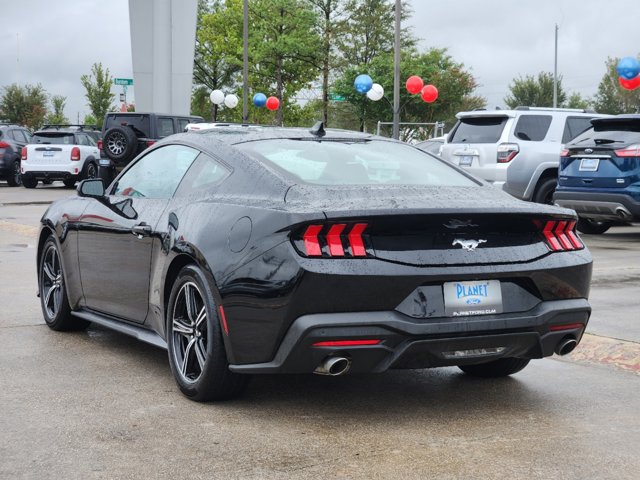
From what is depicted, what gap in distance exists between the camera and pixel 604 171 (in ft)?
46.8

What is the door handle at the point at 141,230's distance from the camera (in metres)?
5.84

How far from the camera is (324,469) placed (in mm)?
4102

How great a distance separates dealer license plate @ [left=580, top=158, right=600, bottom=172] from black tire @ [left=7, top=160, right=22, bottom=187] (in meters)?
21.4

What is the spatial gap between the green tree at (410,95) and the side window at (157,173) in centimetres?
5175

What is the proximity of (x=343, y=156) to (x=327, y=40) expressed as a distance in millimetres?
57657

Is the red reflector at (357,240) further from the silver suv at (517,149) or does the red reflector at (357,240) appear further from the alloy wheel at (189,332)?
the silver suv at (517,149)

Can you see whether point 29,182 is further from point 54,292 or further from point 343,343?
point 343,343

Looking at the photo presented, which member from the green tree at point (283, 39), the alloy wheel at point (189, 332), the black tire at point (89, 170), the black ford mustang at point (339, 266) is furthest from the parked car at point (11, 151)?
the green tree at point (283, 39)

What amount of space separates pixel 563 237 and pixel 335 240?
1.29m

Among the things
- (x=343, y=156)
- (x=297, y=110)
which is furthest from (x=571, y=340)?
(x=297, y=110)

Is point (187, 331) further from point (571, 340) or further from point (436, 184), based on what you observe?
point (571, 340)

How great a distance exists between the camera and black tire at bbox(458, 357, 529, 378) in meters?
5.82

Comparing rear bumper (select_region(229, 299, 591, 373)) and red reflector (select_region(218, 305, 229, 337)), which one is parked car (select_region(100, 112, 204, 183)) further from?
rear bumper (select_region(229, 299, 591, 373))

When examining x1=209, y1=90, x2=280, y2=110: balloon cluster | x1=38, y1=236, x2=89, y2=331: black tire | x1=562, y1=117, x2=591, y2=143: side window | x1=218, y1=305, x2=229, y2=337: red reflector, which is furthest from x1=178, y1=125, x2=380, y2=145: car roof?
x1=209, y1=90, x2=280, y2=110: balloon cluster
